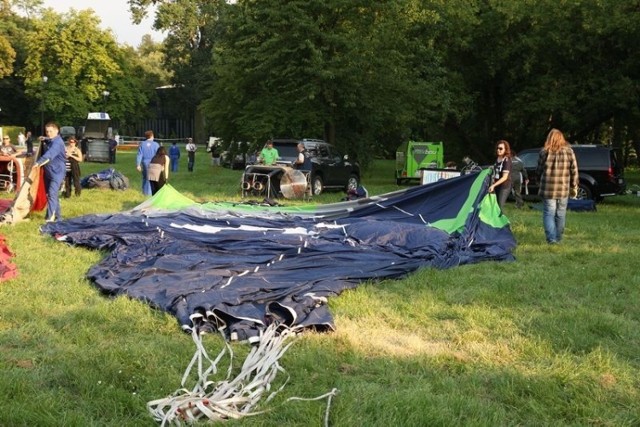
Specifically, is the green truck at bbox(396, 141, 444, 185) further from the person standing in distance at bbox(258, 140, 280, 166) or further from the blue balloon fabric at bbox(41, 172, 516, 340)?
the blue balloon fabric at bbox(41, 172, 516, 340)

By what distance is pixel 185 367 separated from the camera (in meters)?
4.38

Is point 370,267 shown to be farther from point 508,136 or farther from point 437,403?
point 508,136

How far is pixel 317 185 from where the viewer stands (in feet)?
60.6

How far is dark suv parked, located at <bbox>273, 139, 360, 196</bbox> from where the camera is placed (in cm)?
1834

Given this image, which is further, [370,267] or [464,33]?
[464,33]

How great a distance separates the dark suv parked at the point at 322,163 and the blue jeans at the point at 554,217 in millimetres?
8460

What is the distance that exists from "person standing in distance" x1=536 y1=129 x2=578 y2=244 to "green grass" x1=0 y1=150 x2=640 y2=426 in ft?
7.27

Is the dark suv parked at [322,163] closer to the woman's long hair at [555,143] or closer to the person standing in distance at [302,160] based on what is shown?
the person standing in distance at [302,160]

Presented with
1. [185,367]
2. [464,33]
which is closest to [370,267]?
[185,367]

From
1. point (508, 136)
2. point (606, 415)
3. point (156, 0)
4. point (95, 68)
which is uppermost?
point (156, 0)

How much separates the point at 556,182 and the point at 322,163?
380 inches

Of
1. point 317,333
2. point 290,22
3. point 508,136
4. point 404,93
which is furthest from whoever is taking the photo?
point 508,136

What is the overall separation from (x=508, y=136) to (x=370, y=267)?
23.2 meters

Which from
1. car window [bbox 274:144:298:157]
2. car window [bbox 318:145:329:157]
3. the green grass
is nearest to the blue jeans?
the green grass
